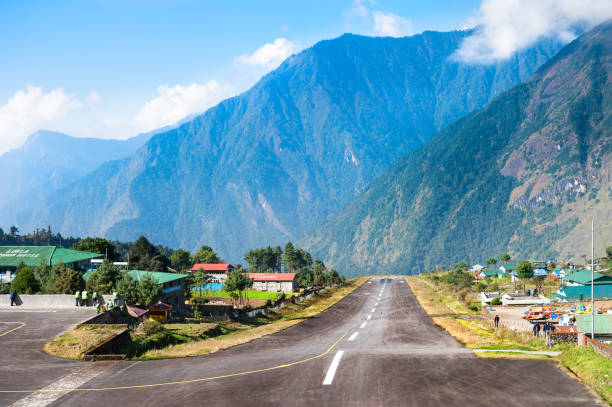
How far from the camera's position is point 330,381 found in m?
20.0

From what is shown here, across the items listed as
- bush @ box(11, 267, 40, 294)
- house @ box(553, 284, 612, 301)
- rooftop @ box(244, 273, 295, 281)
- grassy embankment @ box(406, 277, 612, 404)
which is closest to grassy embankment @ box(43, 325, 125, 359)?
grassy embankment @ box(406, 277, 612, 404)

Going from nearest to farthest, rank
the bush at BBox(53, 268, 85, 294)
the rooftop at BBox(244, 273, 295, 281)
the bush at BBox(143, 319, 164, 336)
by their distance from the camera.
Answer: the bush at BBox(143, 319, 164, 336) < the bush at BBox(53, 268, 85, 294) < the rooftop at BBox(244, 273, 295, 281)

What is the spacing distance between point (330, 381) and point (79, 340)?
59.2ft

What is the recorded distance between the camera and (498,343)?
30.2m

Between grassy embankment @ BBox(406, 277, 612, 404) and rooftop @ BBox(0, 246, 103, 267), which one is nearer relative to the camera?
grassy embankment @ BBox(406, 277, 612, 404)

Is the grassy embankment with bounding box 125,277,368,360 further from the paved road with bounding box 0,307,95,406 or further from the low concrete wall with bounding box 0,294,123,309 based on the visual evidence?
the low concrete wall with bounding box 0,294,123,309

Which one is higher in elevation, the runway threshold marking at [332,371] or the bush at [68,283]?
the bush at [68,283]

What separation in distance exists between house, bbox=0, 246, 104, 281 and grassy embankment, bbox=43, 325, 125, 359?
2298 inches

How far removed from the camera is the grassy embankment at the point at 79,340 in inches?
1065

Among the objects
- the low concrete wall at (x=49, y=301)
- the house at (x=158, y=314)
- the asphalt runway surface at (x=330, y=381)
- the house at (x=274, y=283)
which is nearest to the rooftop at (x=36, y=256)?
the low concrete wall at (x=49, y=301)

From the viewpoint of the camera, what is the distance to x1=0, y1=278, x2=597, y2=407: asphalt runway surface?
17703 millimetres

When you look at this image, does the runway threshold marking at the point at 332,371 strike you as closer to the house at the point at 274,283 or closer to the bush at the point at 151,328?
the bush at the point at 151,328

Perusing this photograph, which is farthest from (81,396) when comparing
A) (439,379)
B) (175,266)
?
(175,266)

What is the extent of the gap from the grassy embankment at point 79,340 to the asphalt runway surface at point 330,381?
379 centimetres
